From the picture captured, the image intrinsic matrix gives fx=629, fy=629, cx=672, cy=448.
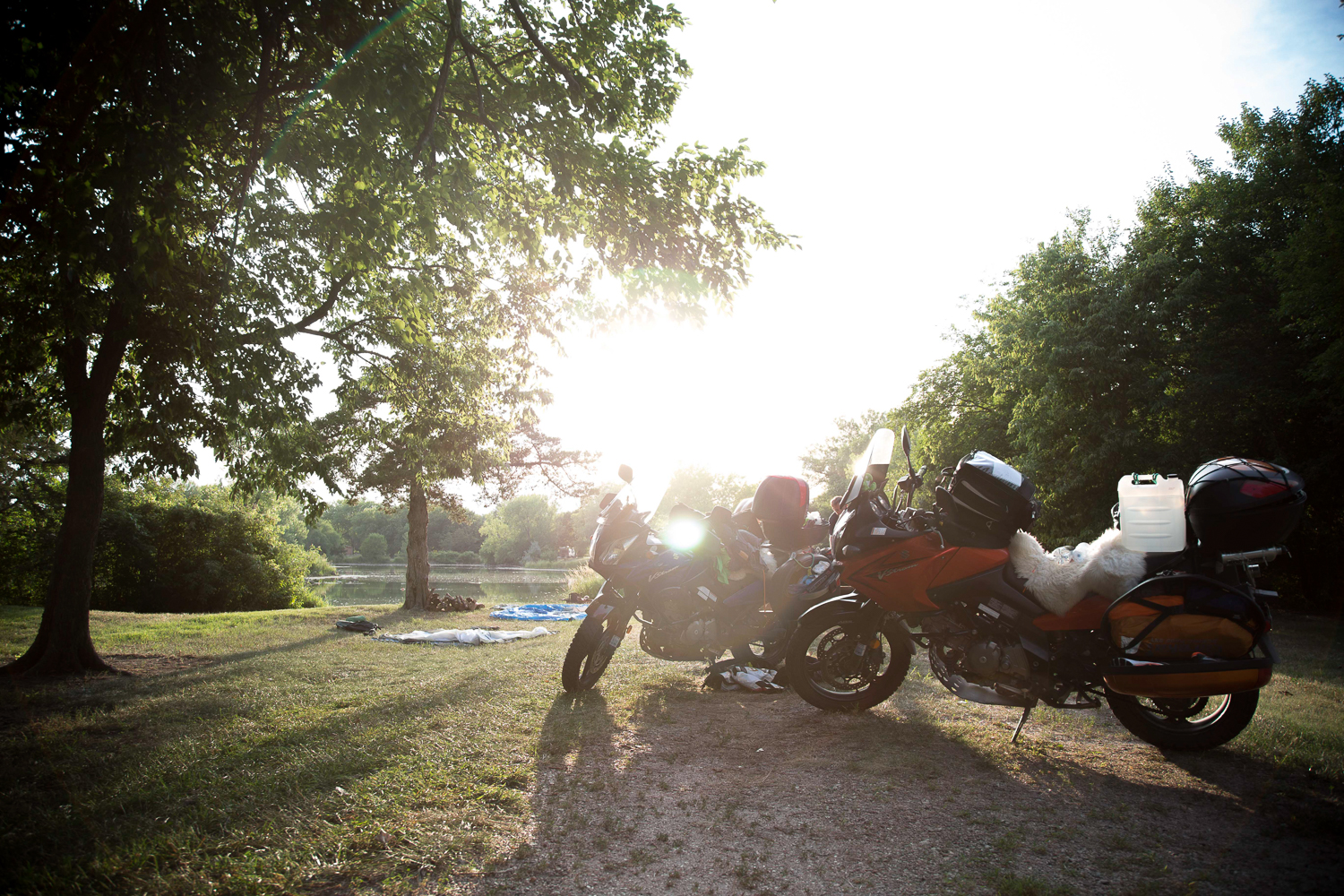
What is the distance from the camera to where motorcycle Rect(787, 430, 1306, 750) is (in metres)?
3.24

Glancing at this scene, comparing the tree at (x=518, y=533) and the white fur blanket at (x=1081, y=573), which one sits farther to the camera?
the tree at (x=518, y=533)

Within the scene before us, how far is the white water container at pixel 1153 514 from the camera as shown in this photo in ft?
11.3

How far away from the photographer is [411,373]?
10.1 metres

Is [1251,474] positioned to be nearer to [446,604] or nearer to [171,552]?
[446,604]

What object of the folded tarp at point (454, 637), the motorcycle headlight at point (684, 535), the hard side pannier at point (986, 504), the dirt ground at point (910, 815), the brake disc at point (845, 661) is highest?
the hard side pannier at point (986, 504)

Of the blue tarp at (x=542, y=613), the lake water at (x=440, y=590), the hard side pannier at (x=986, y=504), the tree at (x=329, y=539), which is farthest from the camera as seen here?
the tree at (x=329, y=539)

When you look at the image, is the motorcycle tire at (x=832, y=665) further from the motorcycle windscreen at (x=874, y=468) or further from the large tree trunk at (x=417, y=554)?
the large tree trunk at (x=417, y=554)

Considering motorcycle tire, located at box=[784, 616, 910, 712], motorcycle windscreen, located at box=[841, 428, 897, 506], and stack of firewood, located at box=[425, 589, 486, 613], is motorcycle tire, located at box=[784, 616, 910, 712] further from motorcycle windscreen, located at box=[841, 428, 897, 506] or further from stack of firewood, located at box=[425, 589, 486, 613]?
stack of firewood, located at box=[425, 589, 486, 613]

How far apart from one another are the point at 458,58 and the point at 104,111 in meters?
3.12

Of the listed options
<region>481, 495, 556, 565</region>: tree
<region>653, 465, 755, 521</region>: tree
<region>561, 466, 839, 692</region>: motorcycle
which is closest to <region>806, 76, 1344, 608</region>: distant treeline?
<region>561, 466, 839, 692</region>: motorcycle

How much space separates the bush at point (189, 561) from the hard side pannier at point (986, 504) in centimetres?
2118

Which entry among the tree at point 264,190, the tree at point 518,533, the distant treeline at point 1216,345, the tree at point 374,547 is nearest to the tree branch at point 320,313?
the tree at point 264,190

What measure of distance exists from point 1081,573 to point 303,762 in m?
4.49

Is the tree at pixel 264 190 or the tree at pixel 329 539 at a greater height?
the tree at pixel 264 190
